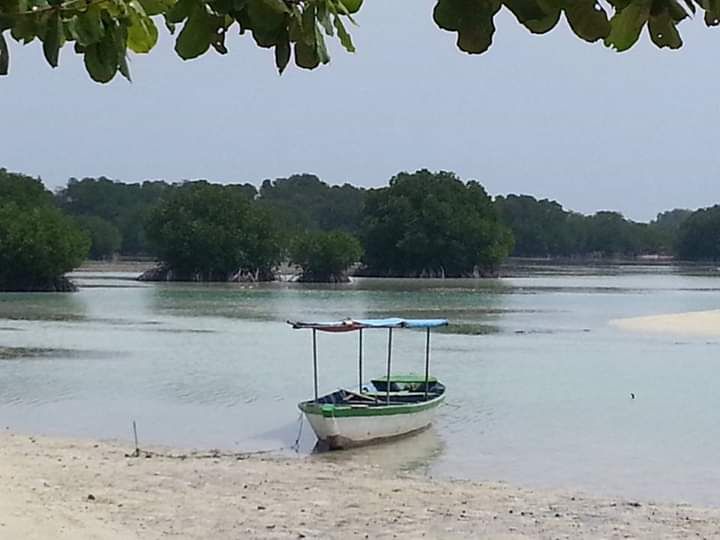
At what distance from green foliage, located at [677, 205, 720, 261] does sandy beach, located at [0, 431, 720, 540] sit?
368 ft

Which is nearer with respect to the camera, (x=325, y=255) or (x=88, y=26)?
(x=88, y=26)

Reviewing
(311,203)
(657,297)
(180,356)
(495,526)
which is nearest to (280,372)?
(180,356)

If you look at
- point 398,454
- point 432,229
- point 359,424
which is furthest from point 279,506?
point 432,229

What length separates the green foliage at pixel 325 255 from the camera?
70.5 m

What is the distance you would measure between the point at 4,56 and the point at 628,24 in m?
1.26

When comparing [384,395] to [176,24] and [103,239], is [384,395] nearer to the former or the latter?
[176,24]

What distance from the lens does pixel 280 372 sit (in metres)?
21.9

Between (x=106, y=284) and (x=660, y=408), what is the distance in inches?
2023

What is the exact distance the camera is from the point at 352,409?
1362 cm

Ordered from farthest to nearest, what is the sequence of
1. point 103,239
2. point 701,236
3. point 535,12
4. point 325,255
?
point 701,236 → point 103,239 → point 325,255 → point 535,12

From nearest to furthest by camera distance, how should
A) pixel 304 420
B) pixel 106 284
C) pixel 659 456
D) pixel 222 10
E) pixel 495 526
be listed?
1. pixel 222 10
2. pixel 495 526
3. pixel 659 456
4. pixel 304 420
5. pixel 106 284

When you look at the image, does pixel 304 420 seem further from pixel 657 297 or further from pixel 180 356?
pixel 657 297

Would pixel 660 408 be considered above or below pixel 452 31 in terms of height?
below

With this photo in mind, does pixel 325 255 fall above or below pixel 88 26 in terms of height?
below
